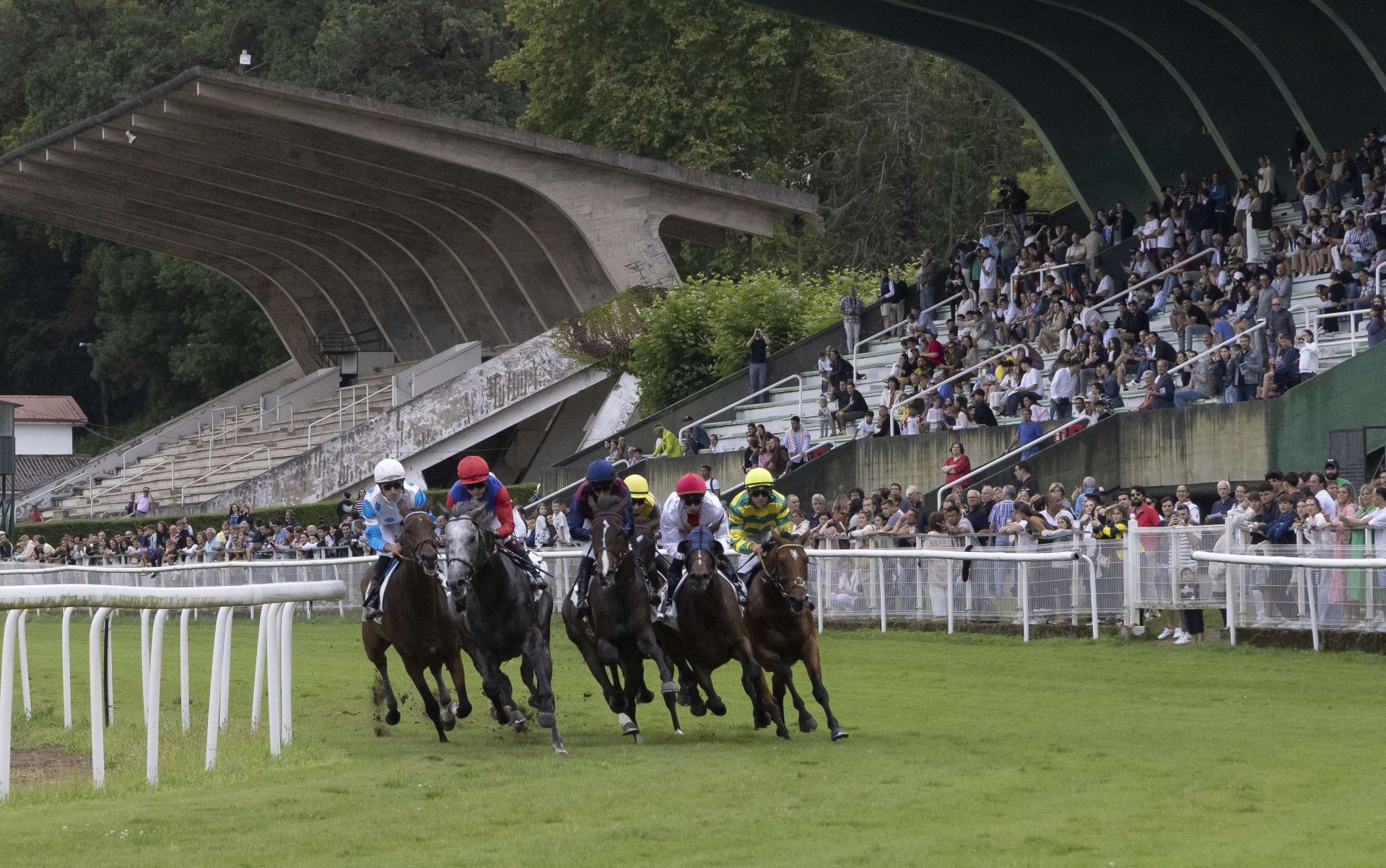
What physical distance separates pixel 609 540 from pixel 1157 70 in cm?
2400

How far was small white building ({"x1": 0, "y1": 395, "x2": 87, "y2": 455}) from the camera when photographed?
217 ft

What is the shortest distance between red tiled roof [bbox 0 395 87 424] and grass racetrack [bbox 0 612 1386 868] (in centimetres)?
5328

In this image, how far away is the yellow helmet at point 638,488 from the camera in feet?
44.5

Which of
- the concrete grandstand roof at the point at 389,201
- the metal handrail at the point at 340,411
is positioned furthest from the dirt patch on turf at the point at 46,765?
the metal handrail at the point at 340,411

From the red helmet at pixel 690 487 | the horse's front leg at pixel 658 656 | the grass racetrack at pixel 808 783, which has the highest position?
the red helmet at pixel 690 487

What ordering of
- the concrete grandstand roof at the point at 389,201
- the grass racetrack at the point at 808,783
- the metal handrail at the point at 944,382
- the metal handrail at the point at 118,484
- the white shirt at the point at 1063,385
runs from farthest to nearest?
1. the metal handrail at the point at 118,484
2. the concrete grandstand roof at the point at 389,201
3. the metal handrail at the point at 944,382
4. the white shirt at the point at 1063,385
5. the grass racetrack at the point at 808,783

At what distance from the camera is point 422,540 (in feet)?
39.8

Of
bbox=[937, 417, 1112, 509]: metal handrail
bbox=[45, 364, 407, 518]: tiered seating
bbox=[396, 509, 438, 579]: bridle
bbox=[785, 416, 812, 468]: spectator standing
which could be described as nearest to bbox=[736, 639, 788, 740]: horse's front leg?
bbox=[396, 509, 438, 579]: bridle

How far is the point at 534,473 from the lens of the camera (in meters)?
47.6

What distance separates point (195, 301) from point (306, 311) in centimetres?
1266

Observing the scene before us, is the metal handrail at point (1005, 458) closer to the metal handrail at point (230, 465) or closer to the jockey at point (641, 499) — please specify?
the jockey at point (641, 499)

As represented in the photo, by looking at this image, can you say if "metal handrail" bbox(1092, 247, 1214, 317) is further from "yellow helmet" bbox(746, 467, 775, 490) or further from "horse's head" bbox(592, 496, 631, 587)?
"horse's head" bbox(592, 496, 631, 587)

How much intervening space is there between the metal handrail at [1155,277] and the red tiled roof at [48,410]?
47.4 meters

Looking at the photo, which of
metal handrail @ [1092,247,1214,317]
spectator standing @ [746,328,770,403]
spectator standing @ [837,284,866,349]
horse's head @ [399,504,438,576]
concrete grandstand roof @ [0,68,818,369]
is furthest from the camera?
concrete grandstand roof @ [0,68,818,369]
